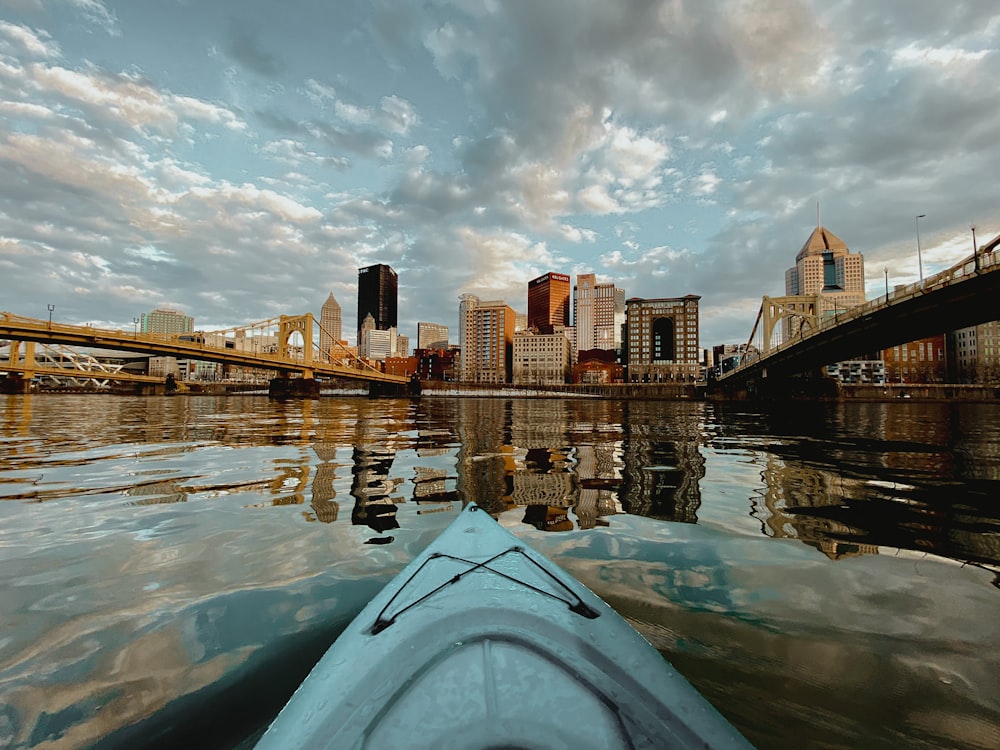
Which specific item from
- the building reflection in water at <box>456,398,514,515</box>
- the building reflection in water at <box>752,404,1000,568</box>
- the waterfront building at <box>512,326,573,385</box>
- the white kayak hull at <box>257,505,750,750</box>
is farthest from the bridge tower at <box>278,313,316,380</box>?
the waterfront building at <box>512,326,573,385</box>

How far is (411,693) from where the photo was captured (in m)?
1.54

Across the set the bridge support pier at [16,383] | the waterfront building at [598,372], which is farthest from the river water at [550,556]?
the waterfront building at [598,372]

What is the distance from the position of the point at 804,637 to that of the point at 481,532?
6.78 feet

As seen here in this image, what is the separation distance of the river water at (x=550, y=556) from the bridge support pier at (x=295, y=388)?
54.1 metres

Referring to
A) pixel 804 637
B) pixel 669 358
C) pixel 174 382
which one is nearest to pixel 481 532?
pixel 804 637

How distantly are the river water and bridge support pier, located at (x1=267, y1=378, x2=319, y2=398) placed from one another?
54122 millimetres

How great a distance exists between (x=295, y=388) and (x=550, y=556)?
61.8 m

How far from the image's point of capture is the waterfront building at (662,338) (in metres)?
138

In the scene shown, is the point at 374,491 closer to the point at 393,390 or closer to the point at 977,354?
the point at 393,390

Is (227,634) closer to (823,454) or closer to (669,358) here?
(823,454)

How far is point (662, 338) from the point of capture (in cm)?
14300

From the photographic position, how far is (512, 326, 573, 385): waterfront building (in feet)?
482

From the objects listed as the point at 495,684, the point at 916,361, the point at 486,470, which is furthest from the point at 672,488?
the point at 916,361

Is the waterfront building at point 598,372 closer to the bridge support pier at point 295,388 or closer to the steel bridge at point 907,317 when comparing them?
the steel bridge at point 907,317
